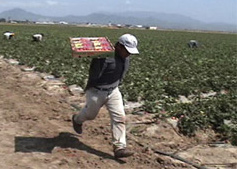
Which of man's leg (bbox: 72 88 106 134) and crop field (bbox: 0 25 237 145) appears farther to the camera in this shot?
crop field (bbox: 0 25 237 145)

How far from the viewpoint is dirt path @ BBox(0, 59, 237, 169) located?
564 centimetres

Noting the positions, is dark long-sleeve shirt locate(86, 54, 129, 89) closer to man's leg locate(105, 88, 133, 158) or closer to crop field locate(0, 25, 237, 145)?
man's leg locate(105, 88, 133, 158)

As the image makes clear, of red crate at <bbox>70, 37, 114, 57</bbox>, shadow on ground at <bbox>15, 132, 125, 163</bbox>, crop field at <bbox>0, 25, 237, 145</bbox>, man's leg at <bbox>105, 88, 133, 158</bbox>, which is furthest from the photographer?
crop field at <bbox>0, 25, 237, 145</bbox>

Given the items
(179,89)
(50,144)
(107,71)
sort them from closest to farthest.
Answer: (107,71)
(50,144)
(179,89)

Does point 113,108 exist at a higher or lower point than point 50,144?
higher

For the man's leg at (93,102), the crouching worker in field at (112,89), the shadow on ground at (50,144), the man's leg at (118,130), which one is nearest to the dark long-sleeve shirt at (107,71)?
the crouching worker in field at (112,89)

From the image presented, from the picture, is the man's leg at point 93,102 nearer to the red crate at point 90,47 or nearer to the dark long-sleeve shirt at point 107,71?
the dark long-sleeve shirt at point 107,71

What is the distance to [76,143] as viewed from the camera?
6348mm

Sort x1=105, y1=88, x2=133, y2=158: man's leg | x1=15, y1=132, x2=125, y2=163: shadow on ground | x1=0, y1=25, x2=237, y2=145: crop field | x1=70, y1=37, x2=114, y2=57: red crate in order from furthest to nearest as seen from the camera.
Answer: x1=0, y1=25, x2=237, y2=145: crop field, x1=15, y1=132, x2=125, y2=163: shadow on ground, x1=105, y1=88, x2=133, y2=158: man's leg, x1=70, y1=37, x2=114, y2=57: red crate

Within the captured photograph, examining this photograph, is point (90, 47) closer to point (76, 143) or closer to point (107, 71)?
point (107, 71)

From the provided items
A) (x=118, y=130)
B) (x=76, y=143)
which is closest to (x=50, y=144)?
(x=76, y=143)

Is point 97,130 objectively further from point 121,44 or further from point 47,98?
point 47,98

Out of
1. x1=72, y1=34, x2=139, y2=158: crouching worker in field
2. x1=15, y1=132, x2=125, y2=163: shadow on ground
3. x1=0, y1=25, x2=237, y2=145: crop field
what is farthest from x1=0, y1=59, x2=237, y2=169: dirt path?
x1=0, y1=25, x2=237, y2=145: crop field

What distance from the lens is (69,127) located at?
7.28m
